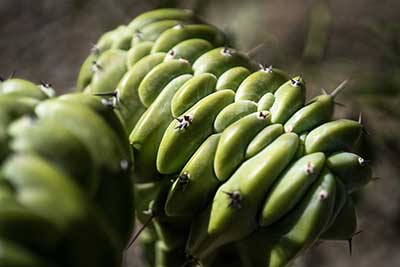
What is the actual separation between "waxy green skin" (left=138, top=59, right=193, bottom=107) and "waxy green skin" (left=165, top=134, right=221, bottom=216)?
0.71ft

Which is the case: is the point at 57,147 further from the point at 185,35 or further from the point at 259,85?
the point at 185,35

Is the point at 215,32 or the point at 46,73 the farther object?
the point at 46,73

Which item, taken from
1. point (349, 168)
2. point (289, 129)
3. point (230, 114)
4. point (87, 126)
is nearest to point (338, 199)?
point (349, 168)

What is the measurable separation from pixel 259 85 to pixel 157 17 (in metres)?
0.51

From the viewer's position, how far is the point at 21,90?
1.31 meters

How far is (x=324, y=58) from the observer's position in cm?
345

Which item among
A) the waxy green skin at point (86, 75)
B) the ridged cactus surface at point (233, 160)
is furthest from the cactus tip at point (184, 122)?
the waxy green skin at point (86, 75)

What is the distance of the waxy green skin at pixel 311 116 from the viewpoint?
164 cm

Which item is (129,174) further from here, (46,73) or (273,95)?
(46,73)

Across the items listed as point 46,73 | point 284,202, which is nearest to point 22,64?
point 46,73

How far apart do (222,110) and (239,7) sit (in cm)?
222

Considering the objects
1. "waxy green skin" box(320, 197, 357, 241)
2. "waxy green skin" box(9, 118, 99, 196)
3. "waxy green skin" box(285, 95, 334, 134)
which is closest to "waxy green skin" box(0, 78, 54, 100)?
"waxy green skin" box(9, 118, 99, 196)

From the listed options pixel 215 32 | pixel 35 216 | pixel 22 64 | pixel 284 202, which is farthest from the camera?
pixel 22 64

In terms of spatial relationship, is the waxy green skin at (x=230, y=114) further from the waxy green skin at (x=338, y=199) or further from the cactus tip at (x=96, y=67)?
the cactus tip at (x=96, y=67)
